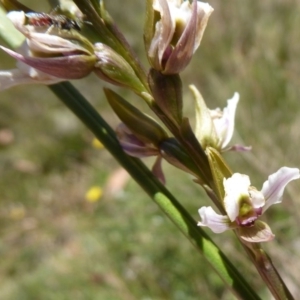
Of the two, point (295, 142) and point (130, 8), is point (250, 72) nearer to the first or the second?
point (295, 142)

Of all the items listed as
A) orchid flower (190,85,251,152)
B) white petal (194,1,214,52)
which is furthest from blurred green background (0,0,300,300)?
white petal (194,1,214,52)

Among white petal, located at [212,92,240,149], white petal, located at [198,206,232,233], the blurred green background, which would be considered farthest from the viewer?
the blurred green background

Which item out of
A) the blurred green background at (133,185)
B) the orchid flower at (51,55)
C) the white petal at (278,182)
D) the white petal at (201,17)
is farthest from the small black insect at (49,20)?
the blurred green background at (133,185)

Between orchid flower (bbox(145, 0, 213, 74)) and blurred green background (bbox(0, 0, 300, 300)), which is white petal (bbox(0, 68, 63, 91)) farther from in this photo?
blurred green background (bbox(0, 0, 300, 300))

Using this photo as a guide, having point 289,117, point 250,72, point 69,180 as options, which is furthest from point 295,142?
point 69,180

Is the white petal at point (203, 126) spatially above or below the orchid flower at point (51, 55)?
below

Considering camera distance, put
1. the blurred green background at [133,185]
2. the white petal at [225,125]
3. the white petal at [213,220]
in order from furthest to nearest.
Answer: the blurred green background at [133,185] → the white petal at [225,125] → the white petal at [213,220]

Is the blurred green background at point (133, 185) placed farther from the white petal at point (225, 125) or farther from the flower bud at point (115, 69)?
the flower bud at point (115, 69)

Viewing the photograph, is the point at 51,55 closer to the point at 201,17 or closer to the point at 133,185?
the point at 201,17

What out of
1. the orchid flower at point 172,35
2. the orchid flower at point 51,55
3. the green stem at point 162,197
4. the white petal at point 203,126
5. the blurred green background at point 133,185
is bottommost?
the blurred green background at point 133,185
